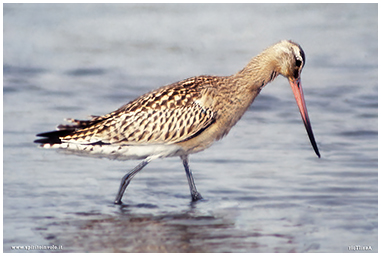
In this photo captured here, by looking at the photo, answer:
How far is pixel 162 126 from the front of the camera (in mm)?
8078

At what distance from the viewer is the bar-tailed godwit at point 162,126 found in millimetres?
8023

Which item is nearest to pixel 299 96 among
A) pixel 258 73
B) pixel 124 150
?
pixel 258 73

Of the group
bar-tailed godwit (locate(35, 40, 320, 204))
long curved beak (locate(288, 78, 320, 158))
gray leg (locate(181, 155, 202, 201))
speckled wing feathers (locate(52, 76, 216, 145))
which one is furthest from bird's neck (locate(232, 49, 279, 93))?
gray leg (locate(181, 155, 202, 201))

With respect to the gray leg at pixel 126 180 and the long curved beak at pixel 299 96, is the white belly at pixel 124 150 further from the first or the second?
the long curved beak at pixel 299 96

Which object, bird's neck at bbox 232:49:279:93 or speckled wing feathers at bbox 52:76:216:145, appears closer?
speckled wing feathers at bbox 52:76:216:145

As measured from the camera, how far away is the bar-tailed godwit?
802 centimetres

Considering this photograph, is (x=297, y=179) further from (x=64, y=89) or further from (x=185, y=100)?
(x=64, y=89)

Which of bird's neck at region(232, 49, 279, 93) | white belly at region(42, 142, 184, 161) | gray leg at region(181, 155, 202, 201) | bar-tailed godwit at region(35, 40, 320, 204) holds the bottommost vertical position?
gray leg at region(181, 155, 202, 201)

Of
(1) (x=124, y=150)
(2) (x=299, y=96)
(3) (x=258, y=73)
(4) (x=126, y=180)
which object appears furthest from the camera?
(2) (x=299, y=96)

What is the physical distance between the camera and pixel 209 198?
322 inches

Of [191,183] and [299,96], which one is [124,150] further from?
[299,96]

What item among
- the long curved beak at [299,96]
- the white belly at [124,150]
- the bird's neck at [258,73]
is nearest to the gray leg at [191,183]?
the white belly at [124,150]

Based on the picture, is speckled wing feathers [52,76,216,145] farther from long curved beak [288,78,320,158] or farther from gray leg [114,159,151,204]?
long curved beak [288,78,320,158]

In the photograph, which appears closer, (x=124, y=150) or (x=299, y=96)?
(x=124, y=150)
